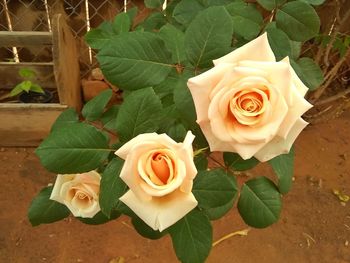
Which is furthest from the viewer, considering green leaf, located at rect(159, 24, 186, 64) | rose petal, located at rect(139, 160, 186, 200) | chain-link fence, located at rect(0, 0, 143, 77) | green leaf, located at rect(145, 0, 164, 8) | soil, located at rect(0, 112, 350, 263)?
chain-link fence, located at rect(0, 0, 143, 77)

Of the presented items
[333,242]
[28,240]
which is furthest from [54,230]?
[333,242]

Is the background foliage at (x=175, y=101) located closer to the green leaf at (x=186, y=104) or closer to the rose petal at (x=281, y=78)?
the green leaf at (x=186, y=104)

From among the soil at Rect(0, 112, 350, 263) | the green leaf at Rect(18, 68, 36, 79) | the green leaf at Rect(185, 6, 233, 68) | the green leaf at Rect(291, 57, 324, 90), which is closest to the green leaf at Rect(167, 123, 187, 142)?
the green leaf at Rect(185, 6, 233, 68)

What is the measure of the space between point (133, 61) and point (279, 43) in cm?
26

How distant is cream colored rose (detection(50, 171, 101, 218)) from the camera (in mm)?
738

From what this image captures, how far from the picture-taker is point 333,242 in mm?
1749

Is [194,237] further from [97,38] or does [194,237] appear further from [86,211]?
[97,38]

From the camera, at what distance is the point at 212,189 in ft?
2.13

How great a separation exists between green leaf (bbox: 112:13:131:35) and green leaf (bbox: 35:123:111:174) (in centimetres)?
40

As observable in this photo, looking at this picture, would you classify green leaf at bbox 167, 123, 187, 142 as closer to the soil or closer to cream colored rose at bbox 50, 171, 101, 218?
cream colored rose at bbox 50, 171, 101, 218

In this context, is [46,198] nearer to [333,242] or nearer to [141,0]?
[333,242]

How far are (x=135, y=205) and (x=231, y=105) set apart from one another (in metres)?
0.18

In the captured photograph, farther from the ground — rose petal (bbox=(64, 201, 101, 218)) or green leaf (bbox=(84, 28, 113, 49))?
green leaf (bbox=(84, 28, 113, 49))

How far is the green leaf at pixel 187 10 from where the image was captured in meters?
0.84
